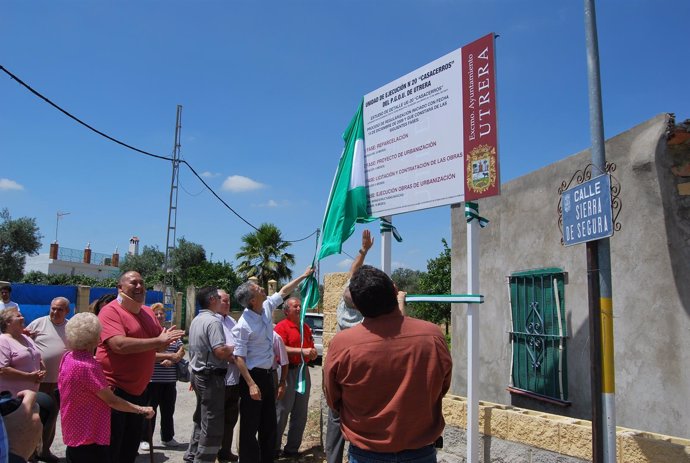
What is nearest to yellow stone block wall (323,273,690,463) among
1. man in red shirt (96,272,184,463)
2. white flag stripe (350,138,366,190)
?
white flag stripe (350,138,366,190)

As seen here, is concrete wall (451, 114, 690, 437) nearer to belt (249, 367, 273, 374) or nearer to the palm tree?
belt (249, 367, 273, 374)

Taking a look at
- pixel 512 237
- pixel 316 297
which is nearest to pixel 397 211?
pixel 316 297

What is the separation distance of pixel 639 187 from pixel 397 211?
2.22 m

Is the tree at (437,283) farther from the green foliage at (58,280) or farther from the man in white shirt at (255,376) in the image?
the green foliage at (58,280)

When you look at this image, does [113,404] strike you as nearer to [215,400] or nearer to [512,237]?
[215,400]

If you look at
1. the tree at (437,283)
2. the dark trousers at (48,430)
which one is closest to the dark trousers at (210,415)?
the dark trousers at (48,430)

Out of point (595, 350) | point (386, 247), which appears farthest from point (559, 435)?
point (386, 247)

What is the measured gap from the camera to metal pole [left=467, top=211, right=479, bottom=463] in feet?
13.9

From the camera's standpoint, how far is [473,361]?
4.29 meters

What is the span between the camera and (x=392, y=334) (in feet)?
8.58

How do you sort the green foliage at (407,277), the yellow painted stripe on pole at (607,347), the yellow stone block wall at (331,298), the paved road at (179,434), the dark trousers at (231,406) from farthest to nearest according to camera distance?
1. the green foliage at (407,277)
2. the paved road at (179,434)
3. the yellow stone block wall at (331,298)
4. the dark trousers at (231,406)
5. the yellow painted stripe on pole at (607,347)

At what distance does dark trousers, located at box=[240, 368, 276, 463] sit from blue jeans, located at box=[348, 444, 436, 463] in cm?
258

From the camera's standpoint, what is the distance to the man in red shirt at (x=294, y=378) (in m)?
6.25

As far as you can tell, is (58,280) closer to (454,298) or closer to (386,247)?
(386,247)
